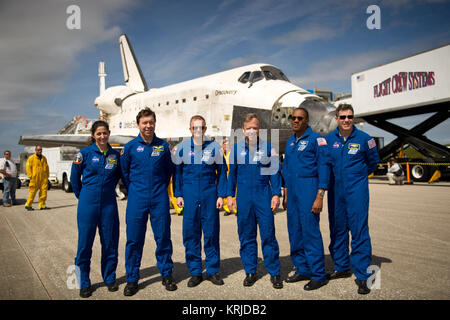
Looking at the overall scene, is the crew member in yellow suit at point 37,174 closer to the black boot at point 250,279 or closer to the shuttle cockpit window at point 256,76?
the shuttle cockpit window at point 256,76

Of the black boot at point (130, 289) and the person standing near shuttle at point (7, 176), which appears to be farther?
the person standing near shuttle at point (7, 176)

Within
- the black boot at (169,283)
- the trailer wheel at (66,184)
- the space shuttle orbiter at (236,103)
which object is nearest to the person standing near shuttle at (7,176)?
the trailer wheel at (66,184)

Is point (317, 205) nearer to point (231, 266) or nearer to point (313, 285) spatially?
point (313, 285)

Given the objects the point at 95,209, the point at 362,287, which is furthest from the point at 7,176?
the point at 362,287

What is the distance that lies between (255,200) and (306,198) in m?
0.60

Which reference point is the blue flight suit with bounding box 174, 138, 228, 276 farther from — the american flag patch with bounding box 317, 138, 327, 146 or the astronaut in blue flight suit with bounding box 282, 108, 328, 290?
the american flag patch with bounding box 317, 138, 327, 146

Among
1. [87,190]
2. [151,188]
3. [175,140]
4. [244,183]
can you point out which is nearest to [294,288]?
[244,183]

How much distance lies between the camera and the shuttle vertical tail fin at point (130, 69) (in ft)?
74.9

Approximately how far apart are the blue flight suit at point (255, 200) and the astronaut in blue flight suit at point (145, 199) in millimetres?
875

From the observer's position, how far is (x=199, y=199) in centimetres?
354

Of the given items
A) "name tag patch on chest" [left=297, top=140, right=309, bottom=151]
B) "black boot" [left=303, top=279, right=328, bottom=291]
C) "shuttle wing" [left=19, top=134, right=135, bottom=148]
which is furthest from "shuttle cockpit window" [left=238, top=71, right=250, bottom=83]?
"black boot" [left=303, top=279, right=328, bottom=291]

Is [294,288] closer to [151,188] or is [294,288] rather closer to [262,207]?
[262,207]

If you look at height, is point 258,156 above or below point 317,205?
above
